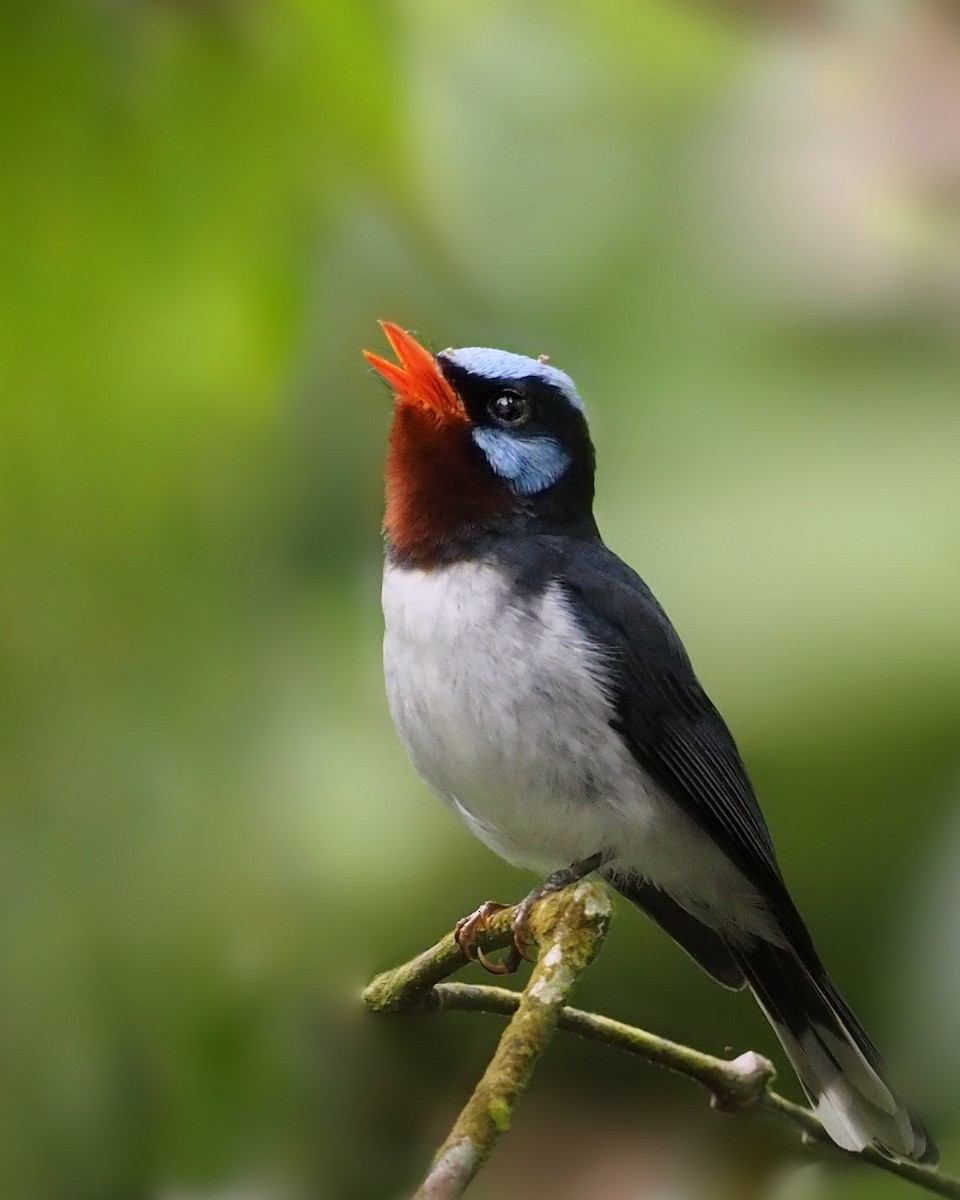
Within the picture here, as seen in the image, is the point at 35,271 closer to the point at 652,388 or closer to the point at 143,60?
Result: the point at 143,60

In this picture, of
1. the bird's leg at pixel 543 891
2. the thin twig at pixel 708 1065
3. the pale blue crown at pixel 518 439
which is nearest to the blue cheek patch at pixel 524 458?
the pale blue crown at pixel 518 439

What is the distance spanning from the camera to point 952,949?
3.69ft

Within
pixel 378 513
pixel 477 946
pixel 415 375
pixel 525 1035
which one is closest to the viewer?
pixel 525 1035

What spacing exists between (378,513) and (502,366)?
7.9 inches

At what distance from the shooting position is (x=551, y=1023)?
847 mm

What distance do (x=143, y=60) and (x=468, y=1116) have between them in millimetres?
948

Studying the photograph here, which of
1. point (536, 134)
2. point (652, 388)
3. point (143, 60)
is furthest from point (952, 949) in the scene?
point (143, 60)

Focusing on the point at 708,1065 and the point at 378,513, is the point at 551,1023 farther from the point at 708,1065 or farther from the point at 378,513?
the point at 378,513

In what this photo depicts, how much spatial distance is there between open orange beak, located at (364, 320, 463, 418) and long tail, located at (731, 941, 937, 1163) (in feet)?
1.53

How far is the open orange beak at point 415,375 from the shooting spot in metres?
1.08

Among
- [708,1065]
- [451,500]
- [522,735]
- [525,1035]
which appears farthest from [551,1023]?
[451,500]

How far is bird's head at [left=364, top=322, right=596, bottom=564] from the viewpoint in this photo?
3.64 ft

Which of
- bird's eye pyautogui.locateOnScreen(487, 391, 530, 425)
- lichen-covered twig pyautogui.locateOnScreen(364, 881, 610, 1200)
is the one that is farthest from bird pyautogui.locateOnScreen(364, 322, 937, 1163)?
lichen-covered twig pyautogui.locateOnScreen(364, 881, 610, 1200)

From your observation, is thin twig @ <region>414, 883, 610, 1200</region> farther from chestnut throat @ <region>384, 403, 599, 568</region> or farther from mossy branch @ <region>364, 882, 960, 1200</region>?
chestnut throat @ <region>384, 403, 599, 568</region>
